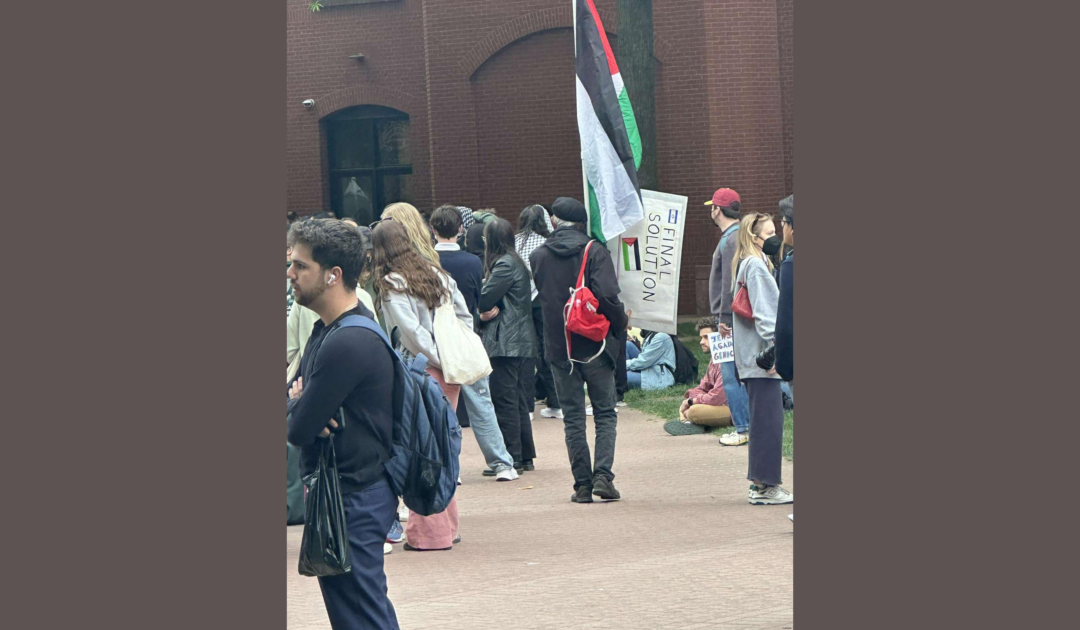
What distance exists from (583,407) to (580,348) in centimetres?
40

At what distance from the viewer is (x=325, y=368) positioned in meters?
4.10

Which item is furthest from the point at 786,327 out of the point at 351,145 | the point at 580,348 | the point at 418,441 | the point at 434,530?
the point at 351,145

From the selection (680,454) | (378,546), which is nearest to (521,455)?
(680,454)

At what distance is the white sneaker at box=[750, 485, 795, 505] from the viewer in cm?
860

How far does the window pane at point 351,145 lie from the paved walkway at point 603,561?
1512 cm

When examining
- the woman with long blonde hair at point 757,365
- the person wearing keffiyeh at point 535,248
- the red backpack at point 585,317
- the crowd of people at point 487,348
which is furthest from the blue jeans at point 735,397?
the red backpack at point 585,317

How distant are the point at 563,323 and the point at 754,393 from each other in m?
1.35

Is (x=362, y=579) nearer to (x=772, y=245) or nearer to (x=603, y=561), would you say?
(x=603, y=561)

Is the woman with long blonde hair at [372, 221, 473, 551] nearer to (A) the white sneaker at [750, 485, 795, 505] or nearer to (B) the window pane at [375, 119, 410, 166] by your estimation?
(A) the white sneaker at [750, 485, 795, 505]

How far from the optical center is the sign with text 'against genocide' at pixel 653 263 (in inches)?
432

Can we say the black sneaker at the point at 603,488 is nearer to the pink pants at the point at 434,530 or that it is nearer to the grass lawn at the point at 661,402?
the pink pants at the point at 434,530

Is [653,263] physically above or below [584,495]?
above

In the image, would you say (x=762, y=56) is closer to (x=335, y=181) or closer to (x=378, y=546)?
(x=335, y=181)

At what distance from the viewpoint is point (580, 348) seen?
8.61 meters
